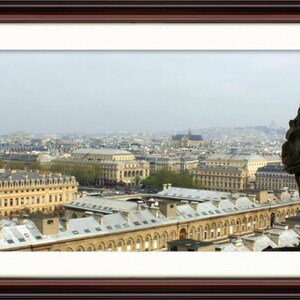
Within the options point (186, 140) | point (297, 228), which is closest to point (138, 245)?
point (186, 140)

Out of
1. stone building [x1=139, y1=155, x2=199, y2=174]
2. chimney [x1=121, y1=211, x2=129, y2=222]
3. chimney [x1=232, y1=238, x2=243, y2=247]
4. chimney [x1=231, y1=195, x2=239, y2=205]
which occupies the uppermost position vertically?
stone building [x1=139, y1=155, x2=199, y2=174]

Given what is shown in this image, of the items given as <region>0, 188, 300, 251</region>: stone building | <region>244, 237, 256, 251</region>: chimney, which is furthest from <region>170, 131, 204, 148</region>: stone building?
<region>244, 237, 256, 251</region>: chimney

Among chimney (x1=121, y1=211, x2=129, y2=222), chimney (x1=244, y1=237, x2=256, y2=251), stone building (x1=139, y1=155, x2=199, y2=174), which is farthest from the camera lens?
chimney (x1=121, y1=211, x2=129, y2=222)

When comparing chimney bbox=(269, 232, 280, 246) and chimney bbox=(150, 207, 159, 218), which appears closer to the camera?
chimney bbox=(269, 232, 280, 246)

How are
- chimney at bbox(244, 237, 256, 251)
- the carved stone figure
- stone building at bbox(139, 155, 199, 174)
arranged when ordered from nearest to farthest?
the carved stone figure → chimney at bbox(244, 237, 256, 251) → stone building at bbox(139, 155, 199, 174)

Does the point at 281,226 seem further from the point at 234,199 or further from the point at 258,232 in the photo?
the point at 234,199

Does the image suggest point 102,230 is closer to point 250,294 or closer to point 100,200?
point 100,200

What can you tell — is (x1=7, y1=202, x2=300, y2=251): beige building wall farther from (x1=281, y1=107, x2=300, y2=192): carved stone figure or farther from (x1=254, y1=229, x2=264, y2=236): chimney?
(x1=281, y1=107, x2=300, y2=192): carved stone figure
